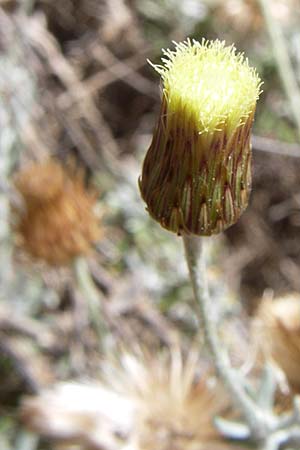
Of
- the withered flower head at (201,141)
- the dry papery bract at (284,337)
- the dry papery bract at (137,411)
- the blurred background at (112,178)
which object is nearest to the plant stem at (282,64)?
the blurred background at (112,178)

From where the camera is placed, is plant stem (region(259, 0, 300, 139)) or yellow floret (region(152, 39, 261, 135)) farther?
plant stem (region(259, 0, 300, 139))

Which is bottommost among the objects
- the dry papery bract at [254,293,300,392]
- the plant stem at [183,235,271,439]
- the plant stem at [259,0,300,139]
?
the plant stem at [183,235,271,439]

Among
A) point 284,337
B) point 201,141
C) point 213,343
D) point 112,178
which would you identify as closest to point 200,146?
point 201,141

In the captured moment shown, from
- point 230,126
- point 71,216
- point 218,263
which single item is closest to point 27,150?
point 218,263

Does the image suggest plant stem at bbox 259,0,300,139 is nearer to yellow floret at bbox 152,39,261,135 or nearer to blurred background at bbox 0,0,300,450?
blurred background at bbox 0,0,300,450

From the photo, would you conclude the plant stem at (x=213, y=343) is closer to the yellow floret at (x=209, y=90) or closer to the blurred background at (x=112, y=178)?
the yellow floret at (x=209, y=90)

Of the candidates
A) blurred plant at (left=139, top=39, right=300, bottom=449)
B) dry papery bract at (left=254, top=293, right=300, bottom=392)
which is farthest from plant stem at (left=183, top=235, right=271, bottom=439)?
dry papery bract at (left=254, top=293, right=300, bottom=392)

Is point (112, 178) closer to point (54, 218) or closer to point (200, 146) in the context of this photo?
point (54, 218)
